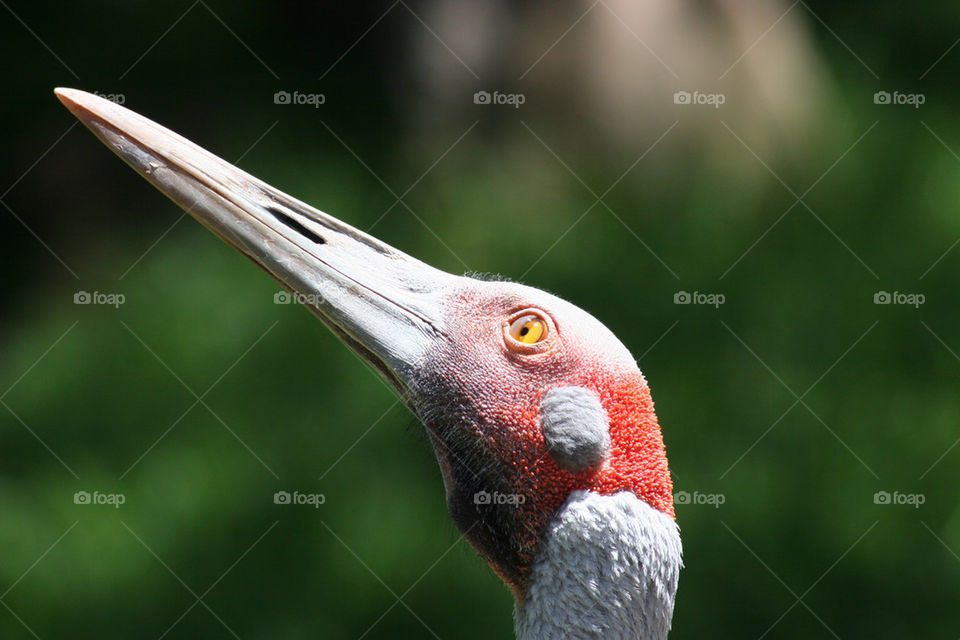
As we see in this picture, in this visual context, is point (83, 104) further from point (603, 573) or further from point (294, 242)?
point (603, 573)

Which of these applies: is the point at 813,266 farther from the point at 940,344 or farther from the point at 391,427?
the point at 391,427

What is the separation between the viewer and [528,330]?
3.06 m

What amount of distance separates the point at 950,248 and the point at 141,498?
4.64 metres
